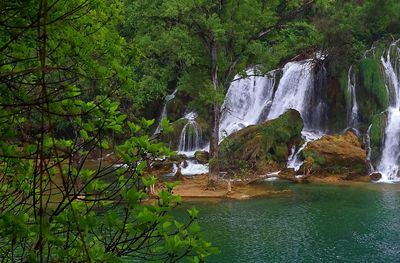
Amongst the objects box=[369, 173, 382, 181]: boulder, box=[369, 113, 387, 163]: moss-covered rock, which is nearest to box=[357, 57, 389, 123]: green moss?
box=[369, 113, 387, 163]: moss-covered rock

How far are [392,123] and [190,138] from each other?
11000 millimetres

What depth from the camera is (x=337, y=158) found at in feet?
76.2

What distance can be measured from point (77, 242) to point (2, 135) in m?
0.77

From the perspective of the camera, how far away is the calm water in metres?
12.1

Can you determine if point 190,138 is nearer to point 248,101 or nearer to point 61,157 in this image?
point 248,101

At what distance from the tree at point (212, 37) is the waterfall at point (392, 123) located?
5.88m

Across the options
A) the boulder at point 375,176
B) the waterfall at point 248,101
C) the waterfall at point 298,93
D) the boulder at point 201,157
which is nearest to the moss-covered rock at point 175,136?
the boulder at point 201,157

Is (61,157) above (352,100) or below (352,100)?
below

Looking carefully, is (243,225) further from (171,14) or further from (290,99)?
(290,99)

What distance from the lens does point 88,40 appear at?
401 centimetres

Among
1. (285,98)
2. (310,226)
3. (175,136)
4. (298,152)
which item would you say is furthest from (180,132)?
(310,226)

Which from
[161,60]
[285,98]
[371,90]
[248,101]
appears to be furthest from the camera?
[248,101]

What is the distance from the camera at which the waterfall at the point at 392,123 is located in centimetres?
2330

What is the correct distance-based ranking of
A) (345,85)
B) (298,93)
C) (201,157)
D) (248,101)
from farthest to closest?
(248,101) < (298,93) < (345,85) < (201,157)
